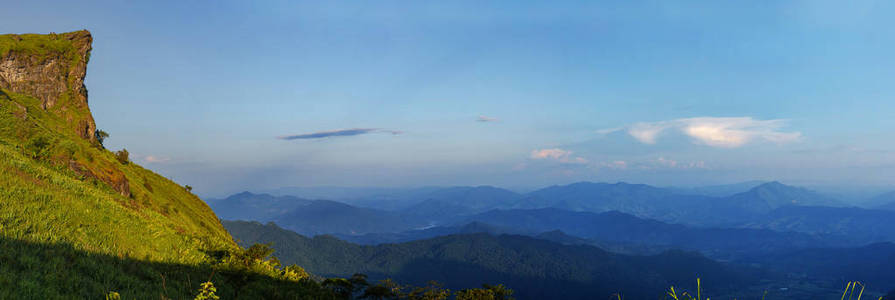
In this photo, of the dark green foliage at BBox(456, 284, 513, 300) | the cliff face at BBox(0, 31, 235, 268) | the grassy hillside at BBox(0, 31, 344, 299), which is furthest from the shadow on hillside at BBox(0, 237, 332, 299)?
the dark green foliage at BBox(456, 284, 513, 300)

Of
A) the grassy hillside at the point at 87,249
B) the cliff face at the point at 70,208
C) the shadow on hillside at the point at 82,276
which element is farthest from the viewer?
the cliff face at the point at 70,208

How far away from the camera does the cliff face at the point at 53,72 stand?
5847cm

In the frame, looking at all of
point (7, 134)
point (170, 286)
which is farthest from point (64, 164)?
point (170, 286)

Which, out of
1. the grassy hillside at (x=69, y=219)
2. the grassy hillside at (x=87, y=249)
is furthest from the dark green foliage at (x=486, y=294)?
the grassy hillside at (x=69, y=219)

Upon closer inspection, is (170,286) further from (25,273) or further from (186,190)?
(186,190)

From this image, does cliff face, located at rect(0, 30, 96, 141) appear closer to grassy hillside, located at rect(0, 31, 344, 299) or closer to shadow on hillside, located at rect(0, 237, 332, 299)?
grassy hillside, located at rect(0, 31, 344, 299)

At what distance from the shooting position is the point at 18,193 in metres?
13.7

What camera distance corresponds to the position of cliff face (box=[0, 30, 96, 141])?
192 feet

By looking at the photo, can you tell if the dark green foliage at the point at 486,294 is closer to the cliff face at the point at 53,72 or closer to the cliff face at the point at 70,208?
the cliff face at the point at 70,208

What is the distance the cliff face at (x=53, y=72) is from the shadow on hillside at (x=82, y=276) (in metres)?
61.2

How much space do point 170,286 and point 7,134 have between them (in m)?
25.5

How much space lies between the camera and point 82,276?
982cm

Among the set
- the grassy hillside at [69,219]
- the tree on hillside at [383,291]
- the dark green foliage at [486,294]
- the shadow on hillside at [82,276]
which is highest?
the grassy hillside at [69,219]

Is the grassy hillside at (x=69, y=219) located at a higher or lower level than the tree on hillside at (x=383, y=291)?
higher
